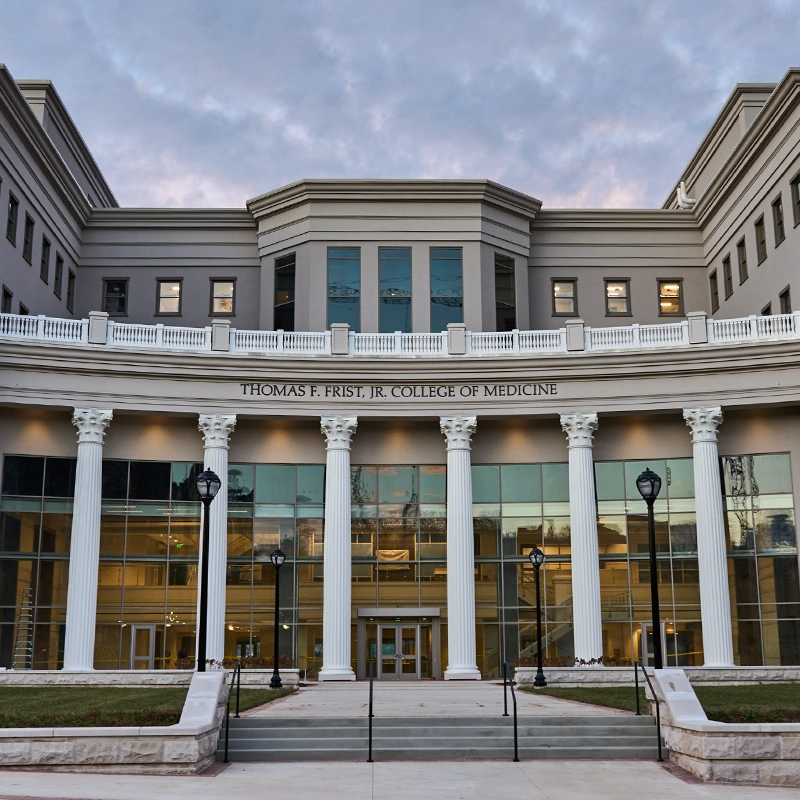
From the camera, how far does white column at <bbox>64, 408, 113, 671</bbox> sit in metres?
39.1

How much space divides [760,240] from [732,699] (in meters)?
25.8

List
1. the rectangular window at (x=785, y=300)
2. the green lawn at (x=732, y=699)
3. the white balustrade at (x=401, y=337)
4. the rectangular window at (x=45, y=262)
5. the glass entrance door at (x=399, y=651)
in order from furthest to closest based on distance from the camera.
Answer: the rectangular window at (x=45, y=262) → the glass entrance door at (x=399, y=651) → the rectangular window at (x=785, y=300) → the white balustrade at (x=401, y=337) → the green lawn at (x=732, y=699)

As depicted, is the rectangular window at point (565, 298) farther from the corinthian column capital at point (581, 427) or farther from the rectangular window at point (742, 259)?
the corinthian column capital at point (581, 427)

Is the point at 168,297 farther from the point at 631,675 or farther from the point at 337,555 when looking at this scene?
the point at 631,675

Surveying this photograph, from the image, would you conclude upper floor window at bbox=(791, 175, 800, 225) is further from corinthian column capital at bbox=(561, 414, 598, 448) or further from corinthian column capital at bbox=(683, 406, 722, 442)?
corinthian column capital at bbox=(561, 414, 598, 448)

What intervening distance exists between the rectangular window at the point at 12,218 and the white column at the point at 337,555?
1463cm

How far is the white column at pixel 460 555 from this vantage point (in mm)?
40875

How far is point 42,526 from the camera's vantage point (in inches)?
1663

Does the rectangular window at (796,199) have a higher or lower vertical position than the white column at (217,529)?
higher

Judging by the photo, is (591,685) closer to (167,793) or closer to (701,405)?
(701,405)

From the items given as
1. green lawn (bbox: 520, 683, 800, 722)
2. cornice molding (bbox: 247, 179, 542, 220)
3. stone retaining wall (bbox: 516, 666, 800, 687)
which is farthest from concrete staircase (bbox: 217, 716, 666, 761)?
cornice molding (bbox: 247, 179, 542, 220)

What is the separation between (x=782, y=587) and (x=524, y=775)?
82.9 ft

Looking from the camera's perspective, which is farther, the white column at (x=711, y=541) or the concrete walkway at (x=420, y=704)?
the white column at (x=711, y=541)

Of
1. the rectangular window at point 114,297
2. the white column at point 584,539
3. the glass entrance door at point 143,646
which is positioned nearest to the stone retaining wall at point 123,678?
the glass entrance door at point 143,646
